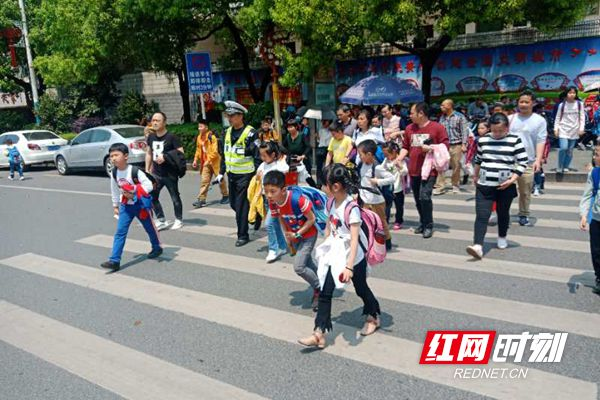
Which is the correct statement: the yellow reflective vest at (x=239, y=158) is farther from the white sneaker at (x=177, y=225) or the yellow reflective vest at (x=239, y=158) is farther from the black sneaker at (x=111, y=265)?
the black sneaker at (x=111, y=265)

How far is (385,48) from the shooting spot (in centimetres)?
1730

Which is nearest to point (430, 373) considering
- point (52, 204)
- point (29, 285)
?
point (29, 285)

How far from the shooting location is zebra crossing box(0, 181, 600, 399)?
142 inches

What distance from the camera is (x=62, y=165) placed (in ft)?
55.8

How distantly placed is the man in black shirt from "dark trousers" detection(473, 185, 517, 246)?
467 centimetres

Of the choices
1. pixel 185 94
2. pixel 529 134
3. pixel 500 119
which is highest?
pixel 185 94

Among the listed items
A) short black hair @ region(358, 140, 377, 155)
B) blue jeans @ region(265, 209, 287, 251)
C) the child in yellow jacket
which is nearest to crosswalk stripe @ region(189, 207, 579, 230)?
the child in yellow jacket

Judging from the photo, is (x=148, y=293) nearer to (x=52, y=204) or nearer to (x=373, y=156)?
(x=373, y=156)

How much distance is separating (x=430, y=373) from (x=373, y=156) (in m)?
3.07

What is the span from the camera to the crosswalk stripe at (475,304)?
14.0 ft

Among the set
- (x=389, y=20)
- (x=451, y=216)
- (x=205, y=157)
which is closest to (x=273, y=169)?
(x=451, y=216)

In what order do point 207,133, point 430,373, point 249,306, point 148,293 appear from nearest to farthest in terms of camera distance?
point 430,373 < point 249,306 < point 148,293 < point 207,133

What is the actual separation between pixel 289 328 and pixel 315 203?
1.15m

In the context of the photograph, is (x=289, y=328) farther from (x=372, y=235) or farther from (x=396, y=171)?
(x=396, y=171)
